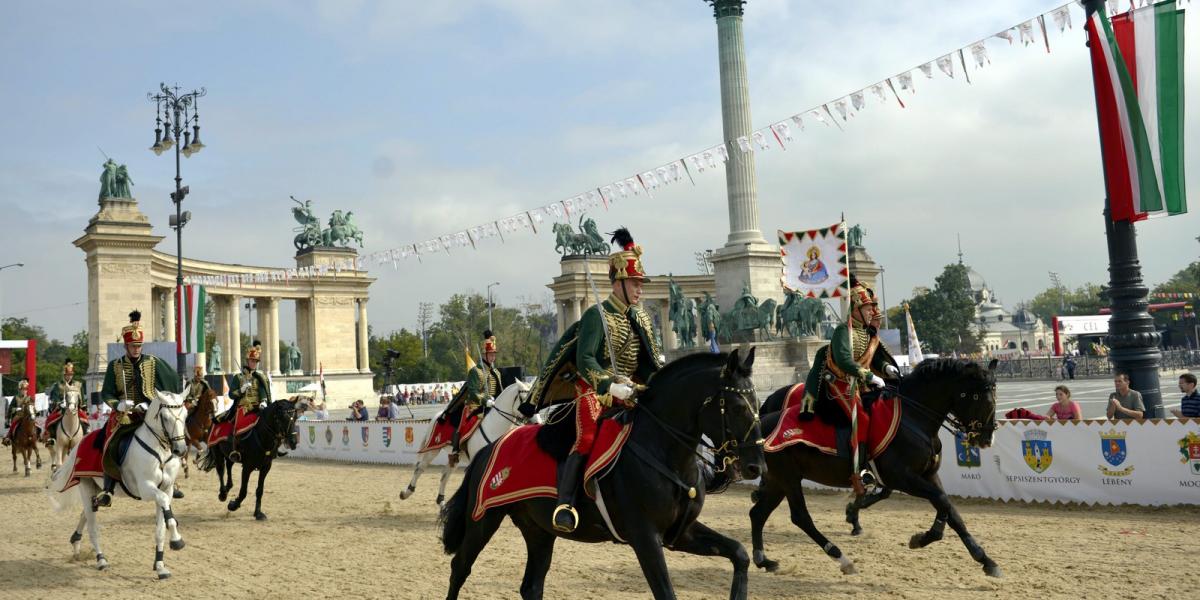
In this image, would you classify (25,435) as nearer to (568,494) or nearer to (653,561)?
(568,494)

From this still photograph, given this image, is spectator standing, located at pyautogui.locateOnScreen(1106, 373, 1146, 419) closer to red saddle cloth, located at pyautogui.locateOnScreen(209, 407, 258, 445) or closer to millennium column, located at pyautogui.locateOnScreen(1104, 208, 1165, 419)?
millennium column, located at pyautogui.locateOnScreen(1104, 208, 1165, 419)

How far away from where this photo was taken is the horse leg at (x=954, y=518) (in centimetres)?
874

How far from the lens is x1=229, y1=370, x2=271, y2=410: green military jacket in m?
16.2

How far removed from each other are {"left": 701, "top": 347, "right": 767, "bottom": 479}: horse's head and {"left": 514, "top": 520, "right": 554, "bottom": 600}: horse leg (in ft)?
5.26

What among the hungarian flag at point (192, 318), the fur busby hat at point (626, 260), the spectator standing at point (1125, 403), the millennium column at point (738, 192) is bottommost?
the spectator standing at point (1125, 403)

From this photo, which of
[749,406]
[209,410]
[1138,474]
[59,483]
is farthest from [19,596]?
[1138,474]

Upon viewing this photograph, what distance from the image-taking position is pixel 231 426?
54.9ft

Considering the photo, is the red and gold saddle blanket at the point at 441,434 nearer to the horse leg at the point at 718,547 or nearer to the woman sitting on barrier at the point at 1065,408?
the woman sitting on barrier at the point at 1065,408

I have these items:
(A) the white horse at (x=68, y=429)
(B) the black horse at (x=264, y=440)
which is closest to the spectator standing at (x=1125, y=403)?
(B) the black horse at (x=264, y=440)

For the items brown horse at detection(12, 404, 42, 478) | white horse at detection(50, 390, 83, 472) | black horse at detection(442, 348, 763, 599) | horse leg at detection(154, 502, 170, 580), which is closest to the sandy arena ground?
horse leg at detection(154, 502, 170, 580)

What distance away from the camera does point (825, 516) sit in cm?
1356

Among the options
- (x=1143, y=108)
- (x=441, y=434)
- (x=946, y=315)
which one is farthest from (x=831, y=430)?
(x=946, y=315)

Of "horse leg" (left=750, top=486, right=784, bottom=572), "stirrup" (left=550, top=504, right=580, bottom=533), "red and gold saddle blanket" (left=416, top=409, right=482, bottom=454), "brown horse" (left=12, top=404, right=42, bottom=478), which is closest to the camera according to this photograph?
"stirrup" (left=550, top=504, right=580, bottom=533)

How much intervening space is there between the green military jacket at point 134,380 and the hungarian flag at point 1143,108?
12961 mm
